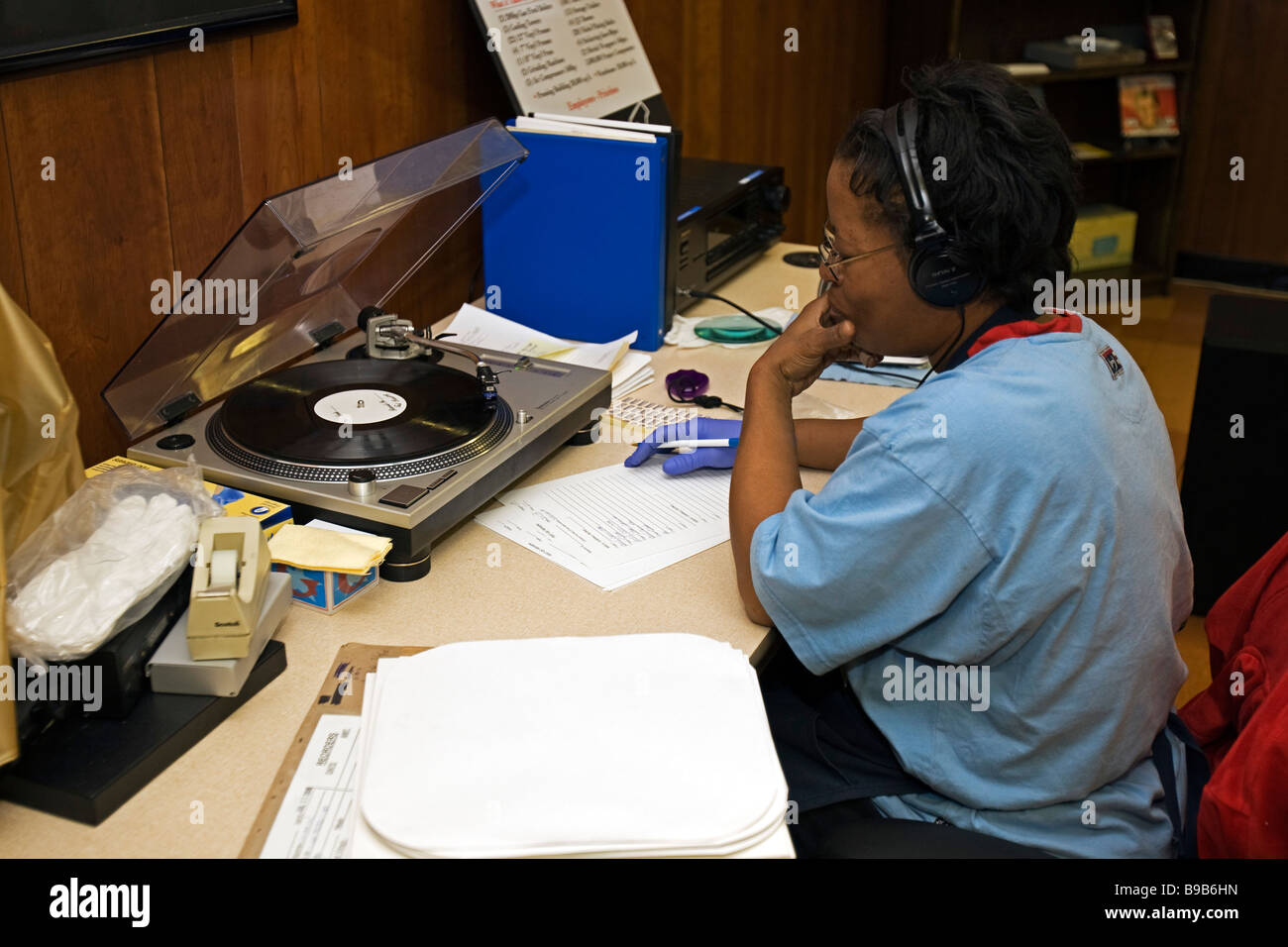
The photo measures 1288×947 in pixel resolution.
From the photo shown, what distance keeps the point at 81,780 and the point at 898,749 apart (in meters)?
0.73

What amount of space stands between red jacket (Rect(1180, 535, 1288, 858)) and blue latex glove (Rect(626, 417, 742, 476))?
1.97ft

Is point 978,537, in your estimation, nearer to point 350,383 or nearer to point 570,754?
point 570,754

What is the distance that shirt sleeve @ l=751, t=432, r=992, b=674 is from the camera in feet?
3.43

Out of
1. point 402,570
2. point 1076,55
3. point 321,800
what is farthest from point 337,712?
point 1076,55

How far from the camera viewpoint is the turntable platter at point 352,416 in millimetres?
1343

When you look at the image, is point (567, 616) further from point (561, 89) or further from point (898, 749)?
point (561, 89)

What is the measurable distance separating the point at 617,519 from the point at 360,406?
0.35 m

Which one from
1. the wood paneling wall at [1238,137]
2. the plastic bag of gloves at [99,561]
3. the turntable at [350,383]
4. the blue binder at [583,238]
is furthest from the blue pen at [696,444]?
the wood paneling wall at [1238,137]

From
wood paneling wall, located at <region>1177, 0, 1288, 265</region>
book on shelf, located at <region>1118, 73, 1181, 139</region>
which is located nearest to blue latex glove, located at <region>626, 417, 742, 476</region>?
book on shelf, located at <region>1118, 73, 1181, 139</region>

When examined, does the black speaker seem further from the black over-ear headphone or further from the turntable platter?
the turntable platter

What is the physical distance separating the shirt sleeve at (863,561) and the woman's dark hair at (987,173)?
25 centimetres

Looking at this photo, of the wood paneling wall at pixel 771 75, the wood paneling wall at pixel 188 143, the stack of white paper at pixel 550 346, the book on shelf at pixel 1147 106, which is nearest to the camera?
the wood paneling wall at pixel 188 143

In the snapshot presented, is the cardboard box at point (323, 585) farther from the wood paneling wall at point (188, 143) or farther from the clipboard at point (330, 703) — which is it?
the wood paneling wall at point (188, 143)

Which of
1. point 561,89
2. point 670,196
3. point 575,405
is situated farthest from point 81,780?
point 561,89
